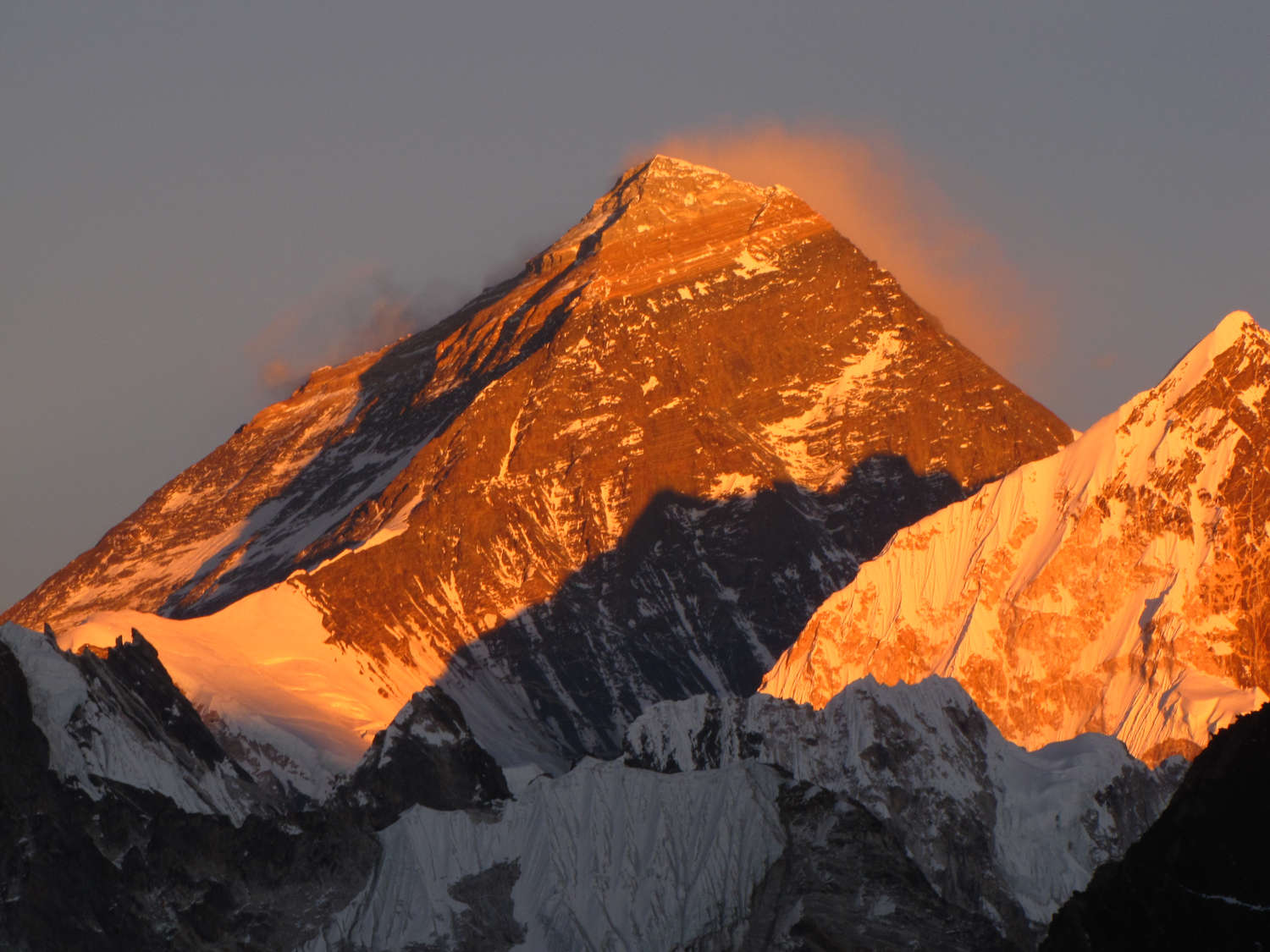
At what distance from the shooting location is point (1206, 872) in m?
83.8

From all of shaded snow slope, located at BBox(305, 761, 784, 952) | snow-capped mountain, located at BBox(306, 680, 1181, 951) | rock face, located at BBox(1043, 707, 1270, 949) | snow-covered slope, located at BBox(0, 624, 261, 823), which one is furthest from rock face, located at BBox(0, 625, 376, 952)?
rock face, located at BBox(1043, 707, 1270, 949)

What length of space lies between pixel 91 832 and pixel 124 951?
9.09 m

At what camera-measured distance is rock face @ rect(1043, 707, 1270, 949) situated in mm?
82938

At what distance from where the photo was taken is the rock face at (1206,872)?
272ft

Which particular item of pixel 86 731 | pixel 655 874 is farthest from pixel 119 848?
pixel 655 874

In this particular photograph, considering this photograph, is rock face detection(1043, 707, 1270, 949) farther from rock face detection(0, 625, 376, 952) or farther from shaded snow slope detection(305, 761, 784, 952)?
rock face detection(0, 625, 376, 952)

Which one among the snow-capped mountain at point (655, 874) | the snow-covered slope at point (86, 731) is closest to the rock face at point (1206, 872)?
the snow-capped mountain at point (655, 874)

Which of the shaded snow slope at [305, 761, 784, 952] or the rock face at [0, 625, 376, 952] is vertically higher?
the rock face at [0, 625, 376, 952]

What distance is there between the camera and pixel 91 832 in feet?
575

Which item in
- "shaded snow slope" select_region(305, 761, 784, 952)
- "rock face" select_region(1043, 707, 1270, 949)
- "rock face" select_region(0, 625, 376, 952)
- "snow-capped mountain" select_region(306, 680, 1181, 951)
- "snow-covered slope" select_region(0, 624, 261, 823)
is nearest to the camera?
"rock face" select_region(1043, 707, 1270, 949)

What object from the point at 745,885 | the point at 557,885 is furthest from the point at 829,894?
the point at 557,885

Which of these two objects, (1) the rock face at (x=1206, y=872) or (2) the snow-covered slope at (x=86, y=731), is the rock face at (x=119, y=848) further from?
(1) the rock face at (x=1206, y=872)

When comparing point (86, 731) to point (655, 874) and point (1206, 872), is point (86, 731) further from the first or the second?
point (1206, 872)

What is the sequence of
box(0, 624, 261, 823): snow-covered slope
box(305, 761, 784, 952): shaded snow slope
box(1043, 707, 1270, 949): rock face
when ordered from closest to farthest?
box(1043, 707, 1270, 949): rock face < box(305, 761, 784, 952): shaded snow slope < box(0, 624, 261, 823): snow-covered slope
